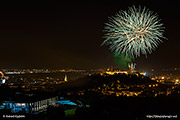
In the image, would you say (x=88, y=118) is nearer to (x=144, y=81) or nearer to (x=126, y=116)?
(x=126, y=116)

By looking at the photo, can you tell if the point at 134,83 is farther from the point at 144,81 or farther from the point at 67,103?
the point at 67,103

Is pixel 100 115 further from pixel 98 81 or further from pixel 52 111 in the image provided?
pixel 98 81

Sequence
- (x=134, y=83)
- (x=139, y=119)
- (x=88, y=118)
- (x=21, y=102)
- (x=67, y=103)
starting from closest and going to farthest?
(x=88, y=118)
(x=139, y=119)
(x=21, y=102)
(x=67, y=103)
(x=134, y=83)

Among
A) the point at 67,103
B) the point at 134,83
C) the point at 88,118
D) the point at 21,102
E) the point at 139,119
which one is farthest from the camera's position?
the point at 134,83

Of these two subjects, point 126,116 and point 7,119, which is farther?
point 126,116

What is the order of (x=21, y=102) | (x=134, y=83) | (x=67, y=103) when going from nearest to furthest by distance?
(x=21, y=102) < (x=67, y=103) < (x=134, y=83)

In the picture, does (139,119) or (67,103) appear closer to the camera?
(139,119)

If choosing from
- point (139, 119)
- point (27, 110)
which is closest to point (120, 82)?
point (27, 110)

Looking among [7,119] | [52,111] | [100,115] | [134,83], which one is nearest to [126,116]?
[100,115]

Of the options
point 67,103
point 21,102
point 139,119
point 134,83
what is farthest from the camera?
point 134,83
